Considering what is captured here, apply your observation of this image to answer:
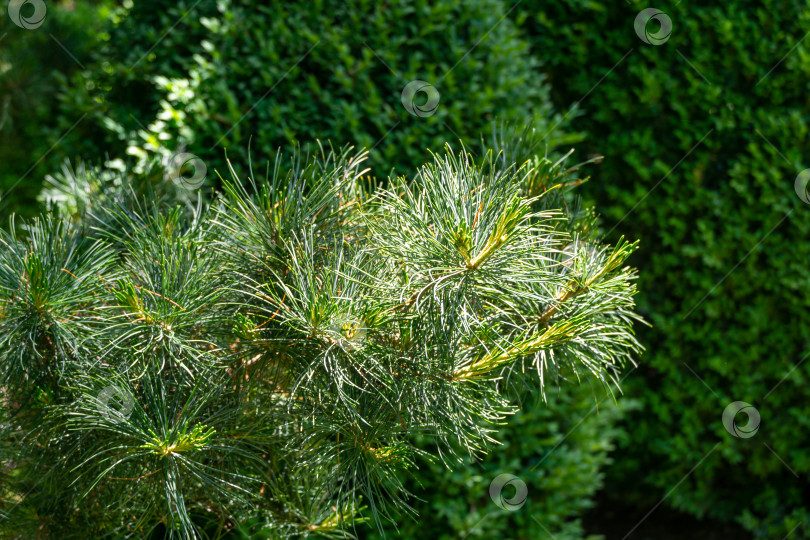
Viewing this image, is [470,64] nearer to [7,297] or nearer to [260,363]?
[260,363]

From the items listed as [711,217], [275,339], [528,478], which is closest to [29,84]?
[528,478]

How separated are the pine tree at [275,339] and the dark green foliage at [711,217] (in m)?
2.27

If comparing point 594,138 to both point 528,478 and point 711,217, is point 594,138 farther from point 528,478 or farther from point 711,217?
point 528,478

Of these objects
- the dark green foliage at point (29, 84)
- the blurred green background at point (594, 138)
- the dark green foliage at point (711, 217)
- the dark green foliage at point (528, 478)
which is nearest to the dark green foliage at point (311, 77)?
the blurred green background at point (594, 138)

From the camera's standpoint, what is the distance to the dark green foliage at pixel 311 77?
259 cm

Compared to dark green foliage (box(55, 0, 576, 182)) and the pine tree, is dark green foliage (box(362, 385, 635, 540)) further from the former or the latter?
the pine tree

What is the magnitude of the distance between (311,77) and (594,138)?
176cm

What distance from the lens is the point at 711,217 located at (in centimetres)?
351

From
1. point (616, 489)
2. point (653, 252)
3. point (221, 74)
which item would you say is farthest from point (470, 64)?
point (616, 489)

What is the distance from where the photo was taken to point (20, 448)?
1.47 meters

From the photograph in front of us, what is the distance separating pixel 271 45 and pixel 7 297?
1.58 metres

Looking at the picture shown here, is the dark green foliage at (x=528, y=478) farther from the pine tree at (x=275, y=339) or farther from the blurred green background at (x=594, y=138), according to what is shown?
the pine tree at (x=275, y=339)

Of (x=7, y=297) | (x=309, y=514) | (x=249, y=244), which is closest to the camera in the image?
(x=7, y=297)

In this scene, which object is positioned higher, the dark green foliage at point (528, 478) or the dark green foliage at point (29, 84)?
the dark green foliage at point (528, 478)
